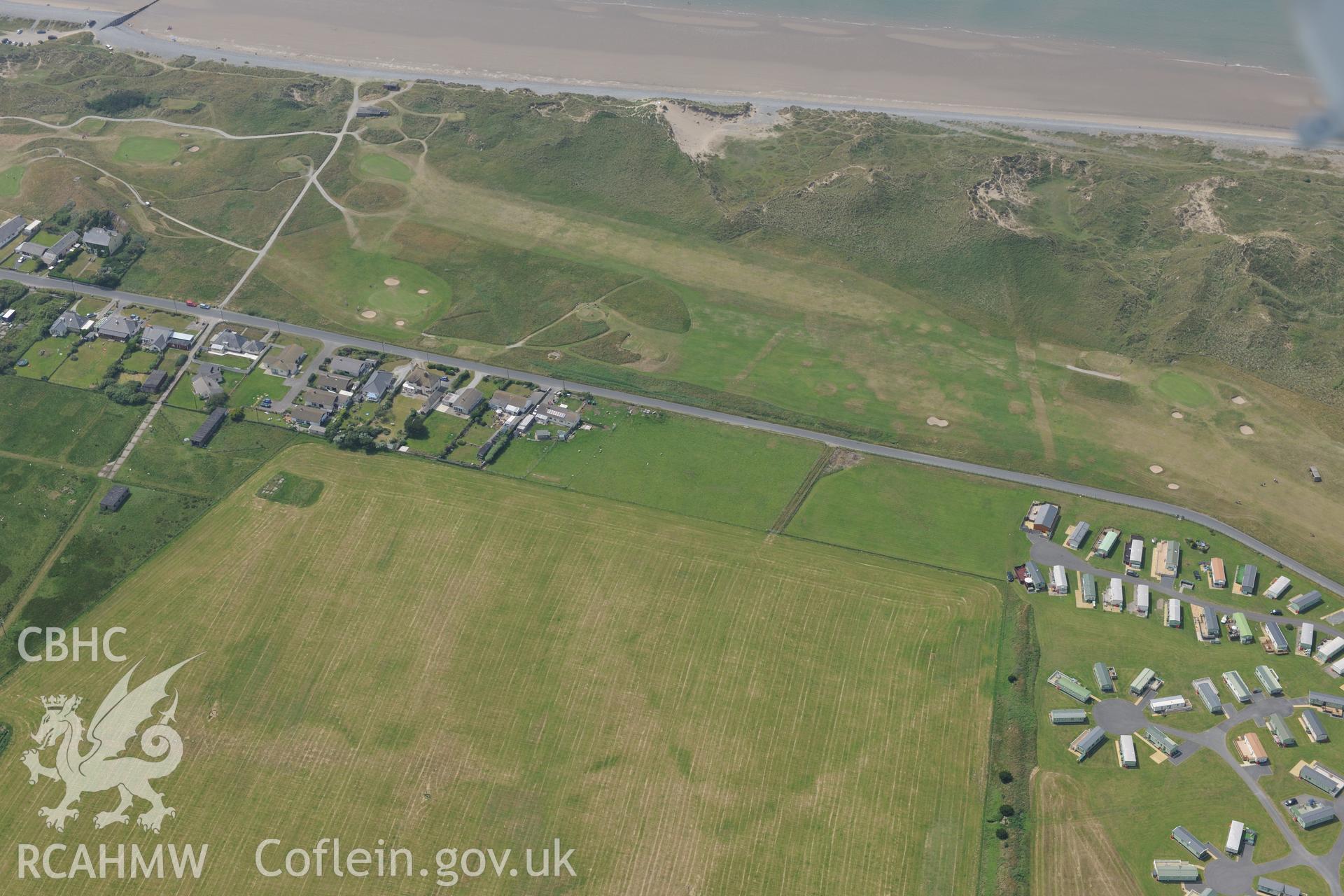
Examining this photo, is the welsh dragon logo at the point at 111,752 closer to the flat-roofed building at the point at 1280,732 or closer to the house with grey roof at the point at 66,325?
the house with grey roof at the point at 66,325

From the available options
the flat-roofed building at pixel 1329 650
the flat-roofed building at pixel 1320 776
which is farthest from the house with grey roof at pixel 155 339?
the flat-roofed building at pixel 1329 650

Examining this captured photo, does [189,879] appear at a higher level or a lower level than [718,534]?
lower

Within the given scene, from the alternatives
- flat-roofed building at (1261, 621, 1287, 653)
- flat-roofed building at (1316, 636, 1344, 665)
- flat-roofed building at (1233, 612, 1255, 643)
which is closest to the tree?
flat-roofed building at (1233, 612, 1255, 643)

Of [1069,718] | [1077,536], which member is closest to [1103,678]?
[1069,718]

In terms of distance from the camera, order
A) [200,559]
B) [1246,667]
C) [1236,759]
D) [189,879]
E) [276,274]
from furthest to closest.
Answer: [276,274], [200,559], [1246,667], [1236,759], [189,879]

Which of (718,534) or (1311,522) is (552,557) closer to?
(718,534)

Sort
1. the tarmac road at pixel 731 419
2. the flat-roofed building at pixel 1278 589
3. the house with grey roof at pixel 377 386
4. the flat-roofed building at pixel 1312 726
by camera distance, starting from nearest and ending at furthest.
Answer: the flat-roofed building at pixel 1312 726 → the flat-roofed building at pixel 1278 589 → the tarmac road at pixel 731 419 → the house with grey roof at pixel 377 386

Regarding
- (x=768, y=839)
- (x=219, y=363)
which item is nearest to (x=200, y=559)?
(x=219, y=363)
